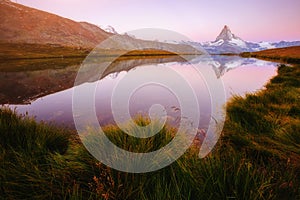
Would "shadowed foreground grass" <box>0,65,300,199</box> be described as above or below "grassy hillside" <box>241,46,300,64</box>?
below

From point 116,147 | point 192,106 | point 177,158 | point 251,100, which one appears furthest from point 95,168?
point 192,106

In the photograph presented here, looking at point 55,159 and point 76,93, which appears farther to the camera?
point 76,93

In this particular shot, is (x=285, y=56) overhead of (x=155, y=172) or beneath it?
overhead

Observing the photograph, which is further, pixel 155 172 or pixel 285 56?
pixel 285 56

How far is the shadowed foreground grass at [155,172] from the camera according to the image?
8.98ft

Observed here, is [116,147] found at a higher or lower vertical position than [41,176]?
higher

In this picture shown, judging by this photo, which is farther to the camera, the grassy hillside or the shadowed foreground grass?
the grassy hillside

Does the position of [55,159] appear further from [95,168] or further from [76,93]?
[76,93]

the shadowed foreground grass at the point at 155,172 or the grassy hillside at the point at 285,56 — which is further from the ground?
the grassy hillside at the point at 285,56

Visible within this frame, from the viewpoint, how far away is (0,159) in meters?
3.58

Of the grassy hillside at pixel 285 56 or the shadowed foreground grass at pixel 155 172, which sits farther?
the grassy hillside at pixel 285 56

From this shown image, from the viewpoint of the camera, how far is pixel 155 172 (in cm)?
361

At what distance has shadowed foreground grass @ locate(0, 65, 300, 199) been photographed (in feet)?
8.98

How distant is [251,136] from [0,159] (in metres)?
5.47
